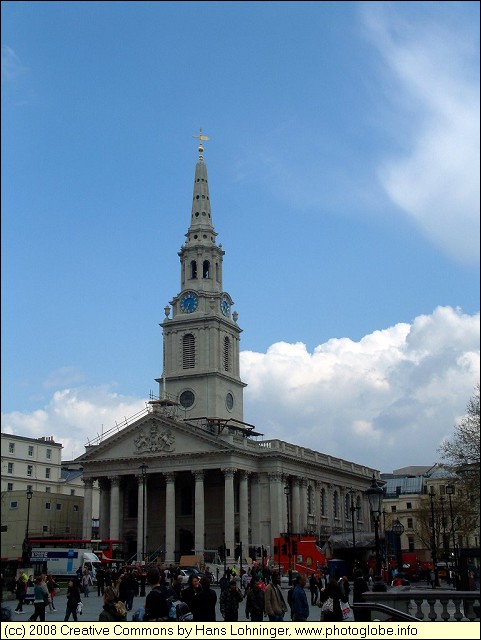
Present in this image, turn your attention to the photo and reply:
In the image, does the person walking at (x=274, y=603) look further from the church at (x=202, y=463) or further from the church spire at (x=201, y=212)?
the church spire at (x=201, y=212)

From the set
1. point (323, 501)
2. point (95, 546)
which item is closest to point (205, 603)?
point (95, 546)

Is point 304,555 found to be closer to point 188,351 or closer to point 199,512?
point 199,512

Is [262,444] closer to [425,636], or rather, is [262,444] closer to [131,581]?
[131,581]

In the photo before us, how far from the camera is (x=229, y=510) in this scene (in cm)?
7869

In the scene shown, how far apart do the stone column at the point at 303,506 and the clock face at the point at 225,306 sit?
21054mm

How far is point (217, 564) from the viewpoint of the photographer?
7419cm

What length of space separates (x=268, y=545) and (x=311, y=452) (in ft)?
46.8

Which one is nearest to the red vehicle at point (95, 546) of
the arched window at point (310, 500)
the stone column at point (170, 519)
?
the stone column at point (170, 519)

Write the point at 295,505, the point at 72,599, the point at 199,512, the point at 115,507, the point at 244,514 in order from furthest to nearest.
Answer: the point at 295,505 → the point at 115,507 → the point at 244,514 → the point at 199,512 → the point at 72,599

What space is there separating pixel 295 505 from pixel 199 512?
11825 millimetres

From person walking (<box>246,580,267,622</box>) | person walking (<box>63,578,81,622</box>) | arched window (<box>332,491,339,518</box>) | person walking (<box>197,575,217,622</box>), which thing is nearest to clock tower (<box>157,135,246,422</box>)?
arched window (<box>332,491,339,518</box>)

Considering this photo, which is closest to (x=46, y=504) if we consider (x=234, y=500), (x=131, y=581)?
(x=234, y=500)

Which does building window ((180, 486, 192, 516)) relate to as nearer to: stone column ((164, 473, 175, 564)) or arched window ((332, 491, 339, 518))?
stone column ((164, 473, 175, 564))

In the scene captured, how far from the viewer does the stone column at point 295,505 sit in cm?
8538
